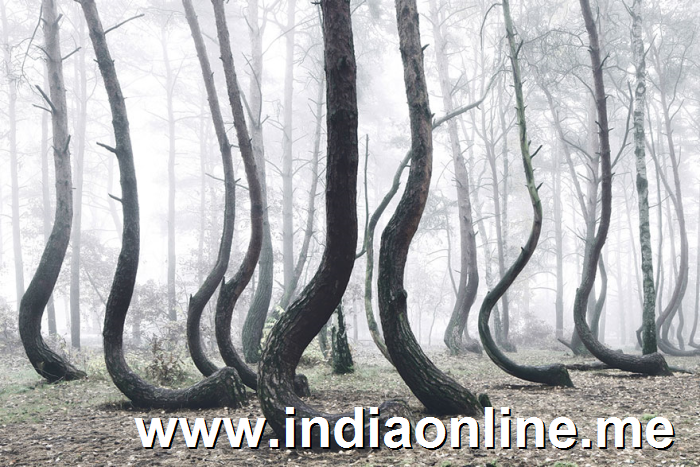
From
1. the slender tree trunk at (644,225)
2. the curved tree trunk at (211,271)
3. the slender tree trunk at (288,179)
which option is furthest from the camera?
the slender tree trunk at (288,179)

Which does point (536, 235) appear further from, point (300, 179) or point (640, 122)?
point (300, 179)

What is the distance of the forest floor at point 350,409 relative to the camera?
4.15 metres

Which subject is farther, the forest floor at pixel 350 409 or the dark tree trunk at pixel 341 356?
the dark tree trunk at pixel 341 356

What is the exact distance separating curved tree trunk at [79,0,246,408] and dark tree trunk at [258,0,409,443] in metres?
1.92

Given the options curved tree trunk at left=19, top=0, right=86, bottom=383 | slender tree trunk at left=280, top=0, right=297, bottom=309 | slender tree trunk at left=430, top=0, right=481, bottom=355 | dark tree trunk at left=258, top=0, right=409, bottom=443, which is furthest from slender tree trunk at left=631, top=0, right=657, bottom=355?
curved tree trunk at left=19, top=0, right=86, bottom=383

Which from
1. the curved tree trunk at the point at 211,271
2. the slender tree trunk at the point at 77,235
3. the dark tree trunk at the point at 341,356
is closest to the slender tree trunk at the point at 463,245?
the dark tree trunk at the point at 341,356

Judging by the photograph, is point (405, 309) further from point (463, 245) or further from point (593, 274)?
point (463, 245)

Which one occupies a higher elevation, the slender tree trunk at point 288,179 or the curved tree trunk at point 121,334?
the slender tree trunk at point 288,179

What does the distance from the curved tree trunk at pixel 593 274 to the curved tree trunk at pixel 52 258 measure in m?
9.09

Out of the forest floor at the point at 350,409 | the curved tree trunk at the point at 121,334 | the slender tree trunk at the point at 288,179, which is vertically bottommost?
the forest floor at the point at 350,409

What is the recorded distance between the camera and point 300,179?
3844 centimetres

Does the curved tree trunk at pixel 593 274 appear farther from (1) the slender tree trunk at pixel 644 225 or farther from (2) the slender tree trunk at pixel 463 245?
(2) the slender tree trunk at pixel 463 245

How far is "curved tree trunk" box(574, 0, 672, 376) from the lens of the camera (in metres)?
9.25

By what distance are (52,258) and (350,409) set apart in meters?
5.95
